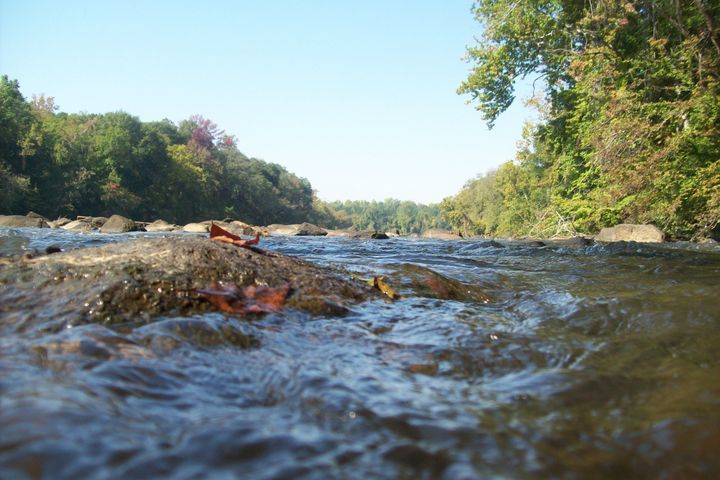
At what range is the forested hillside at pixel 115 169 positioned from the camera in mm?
33156

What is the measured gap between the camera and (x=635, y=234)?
1388 centimetres

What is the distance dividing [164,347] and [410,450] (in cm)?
105

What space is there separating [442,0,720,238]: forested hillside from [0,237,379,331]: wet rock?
11.1 metres

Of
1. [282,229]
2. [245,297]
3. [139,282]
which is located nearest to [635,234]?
[245,297]

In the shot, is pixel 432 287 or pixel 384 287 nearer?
pixel 384 287

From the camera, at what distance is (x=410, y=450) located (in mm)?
1133

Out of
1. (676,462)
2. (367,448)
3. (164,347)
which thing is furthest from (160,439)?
(676,462)

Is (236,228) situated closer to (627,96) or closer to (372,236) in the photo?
(372,236)

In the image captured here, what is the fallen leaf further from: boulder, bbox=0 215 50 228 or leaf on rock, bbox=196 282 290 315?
boulder, bbox=0 215 50 228

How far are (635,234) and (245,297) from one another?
47.8ft

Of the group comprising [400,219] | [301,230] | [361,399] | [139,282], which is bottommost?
[361,399]

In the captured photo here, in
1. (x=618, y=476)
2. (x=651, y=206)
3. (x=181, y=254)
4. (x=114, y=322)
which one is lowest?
(x=618, y=476)

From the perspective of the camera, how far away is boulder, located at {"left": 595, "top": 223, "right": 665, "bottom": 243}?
1329 centimetres

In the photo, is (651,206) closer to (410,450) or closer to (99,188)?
(410,450)
